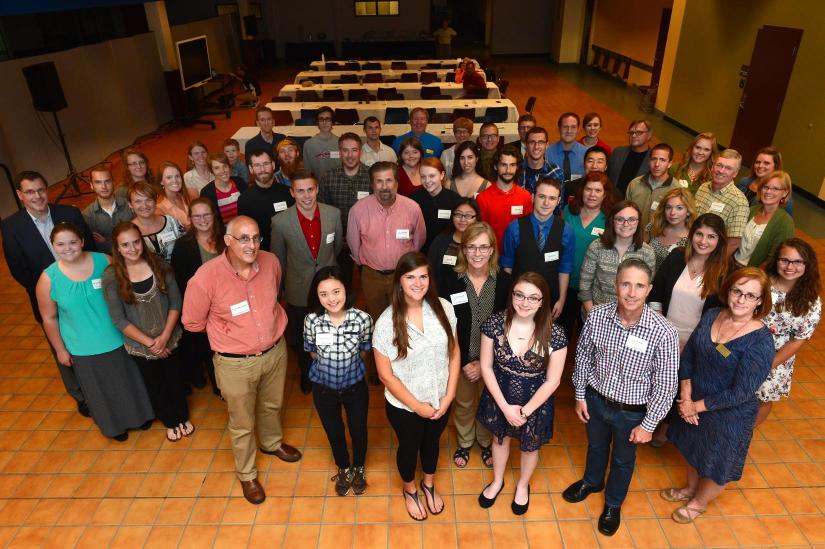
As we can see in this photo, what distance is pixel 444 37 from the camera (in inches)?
732

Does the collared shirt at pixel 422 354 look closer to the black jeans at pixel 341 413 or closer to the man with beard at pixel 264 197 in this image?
the black jeans at pixel 341 413

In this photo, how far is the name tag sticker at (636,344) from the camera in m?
2.43

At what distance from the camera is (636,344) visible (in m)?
2.44

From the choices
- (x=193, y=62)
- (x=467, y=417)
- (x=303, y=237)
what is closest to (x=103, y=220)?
(x=303, y=237)

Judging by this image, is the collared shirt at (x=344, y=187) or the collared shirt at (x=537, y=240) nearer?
the collared shirt at (x=537, y=240)

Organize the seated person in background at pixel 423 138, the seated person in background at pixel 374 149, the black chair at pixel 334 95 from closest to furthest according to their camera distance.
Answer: the seated person in background at pixel 374 149 < the seated person in background at pixel 423 138 < the black chair at pixel 334 95

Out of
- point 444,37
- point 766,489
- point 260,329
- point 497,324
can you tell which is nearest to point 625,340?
point 497,324

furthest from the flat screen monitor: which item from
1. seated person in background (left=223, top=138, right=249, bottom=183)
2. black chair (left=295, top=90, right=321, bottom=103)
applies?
seated person in background (left=223, top=138, right=249, bottom=183)

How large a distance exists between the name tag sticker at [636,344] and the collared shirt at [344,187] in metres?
2.70

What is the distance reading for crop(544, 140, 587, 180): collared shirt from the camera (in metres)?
5.06

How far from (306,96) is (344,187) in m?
5.87

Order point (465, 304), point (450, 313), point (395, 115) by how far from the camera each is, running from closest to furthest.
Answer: point (450, 313) → point (465, 304) → point (395, 115)

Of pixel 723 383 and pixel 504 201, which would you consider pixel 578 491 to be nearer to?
pixel 723 383

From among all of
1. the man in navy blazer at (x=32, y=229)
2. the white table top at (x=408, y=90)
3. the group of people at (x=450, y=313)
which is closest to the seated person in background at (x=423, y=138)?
the group of people at (x=450, y=313)
